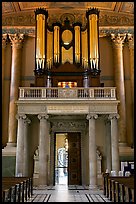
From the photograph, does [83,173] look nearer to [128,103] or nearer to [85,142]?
[85,142]

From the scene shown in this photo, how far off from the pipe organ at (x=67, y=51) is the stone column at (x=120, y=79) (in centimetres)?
215

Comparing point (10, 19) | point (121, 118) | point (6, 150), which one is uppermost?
point (10, 19)

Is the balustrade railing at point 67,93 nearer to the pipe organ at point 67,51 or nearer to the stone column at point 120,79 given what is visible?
the pipe organ at point 67,51

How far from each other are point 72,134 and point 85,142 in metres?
1.09

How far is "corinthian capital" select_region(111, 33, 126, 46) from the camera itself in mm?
21094

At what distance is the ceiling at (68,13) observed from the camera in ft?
70.2

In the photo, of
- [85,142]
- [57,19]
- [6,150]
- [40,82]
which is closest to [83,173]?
[85,142]

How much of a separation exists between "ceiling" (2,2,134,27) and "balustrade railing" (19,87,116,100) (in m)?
5.46

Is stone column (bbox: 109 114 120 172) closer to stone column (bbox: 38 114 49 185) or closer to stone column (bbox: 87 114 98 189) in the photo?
stone column (bbox: 87 114 98 189)

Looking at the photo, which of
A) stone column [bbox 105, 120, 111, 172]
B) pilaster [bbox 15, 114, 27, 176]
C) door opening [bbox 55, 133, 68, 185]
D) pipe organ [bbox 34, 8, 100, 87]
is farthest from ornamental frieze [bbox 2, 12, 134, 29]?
door opening [bbox 55, 133, 68, 185]

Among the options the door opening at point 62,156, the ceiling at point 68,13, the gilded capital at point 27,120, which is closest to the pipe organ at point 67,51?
the gilded capital at point 27,120

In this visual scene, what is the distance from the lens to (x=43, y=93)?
18125 mm

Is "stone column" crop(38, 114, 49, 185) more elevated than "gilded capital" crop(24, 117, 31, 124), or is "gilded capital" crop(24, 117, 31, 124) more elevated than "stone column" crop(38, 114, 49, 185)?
"gilded capital" crop(24, 117, 31, 124)

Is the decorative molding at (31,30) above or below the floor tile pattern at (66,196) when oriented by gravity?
above
